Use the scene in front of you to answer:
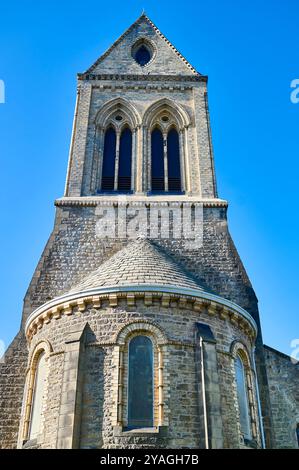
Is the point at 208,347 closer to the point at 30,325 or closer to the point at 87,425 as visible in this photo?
the point at 87,425

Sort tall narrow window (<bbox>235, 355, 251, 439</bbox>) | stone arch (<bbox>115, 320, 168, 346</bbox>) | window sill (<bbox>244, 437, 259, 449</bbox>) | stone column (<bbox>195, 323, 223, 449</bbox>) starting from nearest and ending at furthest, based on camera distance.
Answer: stone column (<bbox>195, 323, 223, 449</bbox>) < stone arch (<bbox>115, 320, 168, 346</bbox>) < window sill (<bbox>244, 437, 259, 449</bbox>) < tall narrow window (<bbox>235, 355, 251, 439</bbox>)

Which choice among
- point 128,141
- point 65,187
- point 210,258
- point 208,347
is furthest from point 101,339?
point 128,141

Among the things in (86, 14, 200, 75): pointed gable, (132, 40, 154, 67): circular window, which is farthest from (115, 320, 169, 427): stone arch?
(132, 40, 154, 67): circular window

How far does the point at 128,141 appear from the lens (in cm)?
2195

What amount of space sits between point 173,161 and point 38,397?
12.1 meters

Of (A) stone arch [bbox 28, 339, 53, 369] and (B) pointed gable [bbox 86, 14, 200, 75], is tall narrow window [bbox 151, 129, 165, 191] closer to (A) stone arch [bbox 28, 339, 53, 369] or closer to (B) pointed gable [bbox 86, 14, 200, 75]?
(B) pointed gable [bbox 86, 14, 200, 75]

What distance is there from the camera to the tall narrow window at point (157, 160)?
20.4 metres

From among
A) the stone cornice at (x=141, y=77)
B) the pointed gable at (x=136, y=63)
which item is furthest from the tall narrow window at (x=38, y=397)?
the pointed gable at (x=136, y=63)

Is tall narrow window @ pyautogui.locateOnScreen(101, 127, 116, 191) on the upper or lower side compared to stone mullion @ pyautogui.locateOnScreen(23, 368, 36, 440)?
upper

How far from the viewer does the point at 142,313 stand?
1205 centimetres

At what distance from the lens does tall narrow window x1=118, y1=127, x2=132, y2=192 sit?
66.7 feet

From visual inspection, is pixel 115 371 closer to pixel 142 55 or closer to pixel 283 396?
pixel 283 396

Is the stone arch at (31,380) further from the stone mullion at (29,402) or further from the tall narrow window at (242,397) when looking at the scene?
the tall narrow window at (242,397)

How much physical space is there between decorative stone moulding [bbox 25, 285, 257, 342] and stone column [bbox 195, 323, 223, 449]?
0.71 m
